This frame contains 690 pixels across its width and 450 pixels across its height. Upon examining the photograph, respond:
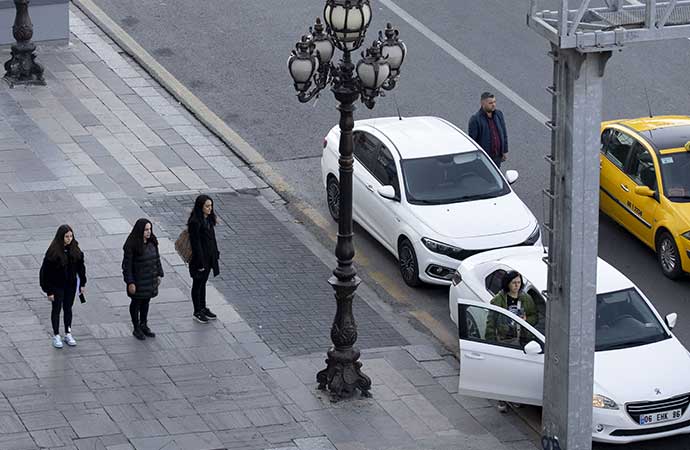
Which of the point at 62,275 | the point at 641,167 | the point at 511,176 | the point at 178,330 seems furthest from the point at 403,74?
the point at 62,275

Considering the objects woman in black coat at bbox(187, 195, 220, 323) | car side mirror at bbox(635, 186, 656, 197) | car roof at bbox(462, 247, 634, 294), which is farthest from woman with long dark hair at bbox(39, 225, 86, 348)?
car side mirror at bbox(635, 186, 656, 197)

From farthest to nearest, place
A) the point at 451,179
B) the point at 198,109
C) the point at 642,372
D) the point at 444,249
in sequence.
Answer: the point at 198,109 < the point at 451,179 < the point at 444,249 < the point at 642,372

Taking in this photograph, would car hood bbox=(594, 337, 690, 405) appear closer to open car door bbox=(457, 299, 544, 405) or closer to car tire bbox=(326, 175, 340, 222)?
open car door bbox=(457, 299, 544, 405)

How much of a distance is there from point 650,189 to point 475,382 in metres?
5.43

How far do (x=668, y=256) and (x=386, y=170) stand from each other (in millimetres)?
3876

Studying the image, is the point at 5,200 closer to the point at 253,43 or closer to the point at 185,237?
the point at 185,237

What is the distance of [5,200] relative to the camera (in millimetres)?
23047

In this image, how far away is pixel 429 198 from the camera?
21.7 meters

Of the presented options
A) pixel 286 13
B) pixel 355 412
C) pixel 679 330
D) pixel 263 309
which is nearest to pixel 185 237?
pixel 263 309

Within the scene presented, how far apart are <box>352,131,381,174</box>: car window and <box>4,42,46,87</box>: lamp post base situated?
681cm

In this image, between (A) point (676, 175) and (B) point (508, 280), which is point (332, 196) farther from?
(B) point (508, 280)

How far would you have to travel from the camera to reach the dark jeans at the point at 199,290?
64.6ft

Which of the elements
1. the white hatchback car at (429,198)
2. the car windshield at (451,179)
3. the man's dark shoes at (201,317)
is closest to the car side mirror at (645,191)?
the white hatchback car at (429,198)

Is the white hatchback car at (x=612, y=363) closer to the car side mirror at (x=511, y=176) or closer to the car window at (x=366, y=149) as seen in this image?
the car side mirror at (x=511, y=176)
